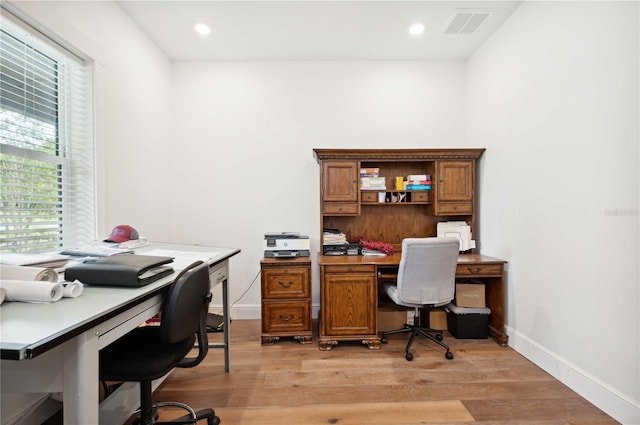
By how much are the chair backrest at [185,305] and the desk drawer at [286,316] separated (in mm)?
1284

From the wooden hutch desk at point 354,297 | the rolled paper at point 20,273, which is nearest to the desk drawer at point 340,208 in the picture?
the wooden hutch desk at point 354,297

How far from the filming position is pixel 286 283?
2666 millimetres

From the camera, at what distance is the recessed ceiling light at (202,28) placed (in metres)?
2.63

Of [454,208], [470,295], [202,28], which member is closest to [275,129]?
[202,28]

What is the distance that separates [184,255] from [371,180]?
6.36 ft

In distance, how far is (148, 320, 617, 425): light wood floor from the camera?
5.66 ft

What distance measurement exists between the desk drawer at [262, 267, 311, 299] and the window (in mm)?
1422

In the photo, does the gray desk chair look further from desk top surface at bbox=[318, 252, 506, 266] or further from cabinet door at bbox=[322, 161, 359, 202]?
cabinet door at bbox=[322, 161, 359, 202]

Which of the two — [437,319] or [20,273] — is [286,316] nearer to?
[437,319]

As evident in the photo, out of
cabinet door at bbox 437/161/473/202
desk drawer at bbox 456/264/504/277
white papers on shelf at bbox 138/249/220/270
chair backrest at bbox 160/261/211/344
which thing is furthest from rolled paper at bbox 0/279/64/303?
cabinet door at bbox 437/161/473/202

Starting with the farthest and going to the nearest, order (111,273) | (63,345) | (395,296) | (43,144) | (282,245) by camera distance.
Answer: (282,245) < (395,296) < (43,144) < (111,273) < (63,345)

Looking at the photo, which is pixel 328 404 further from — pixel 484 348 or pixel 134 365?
pixel 484 348

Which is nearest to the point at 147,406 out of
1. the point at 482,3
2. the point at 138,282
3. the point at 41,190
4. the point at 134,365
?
the point at 134,365

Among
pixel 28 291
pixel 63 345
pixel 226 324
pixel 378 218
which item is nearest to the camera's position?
pixel 63 345
